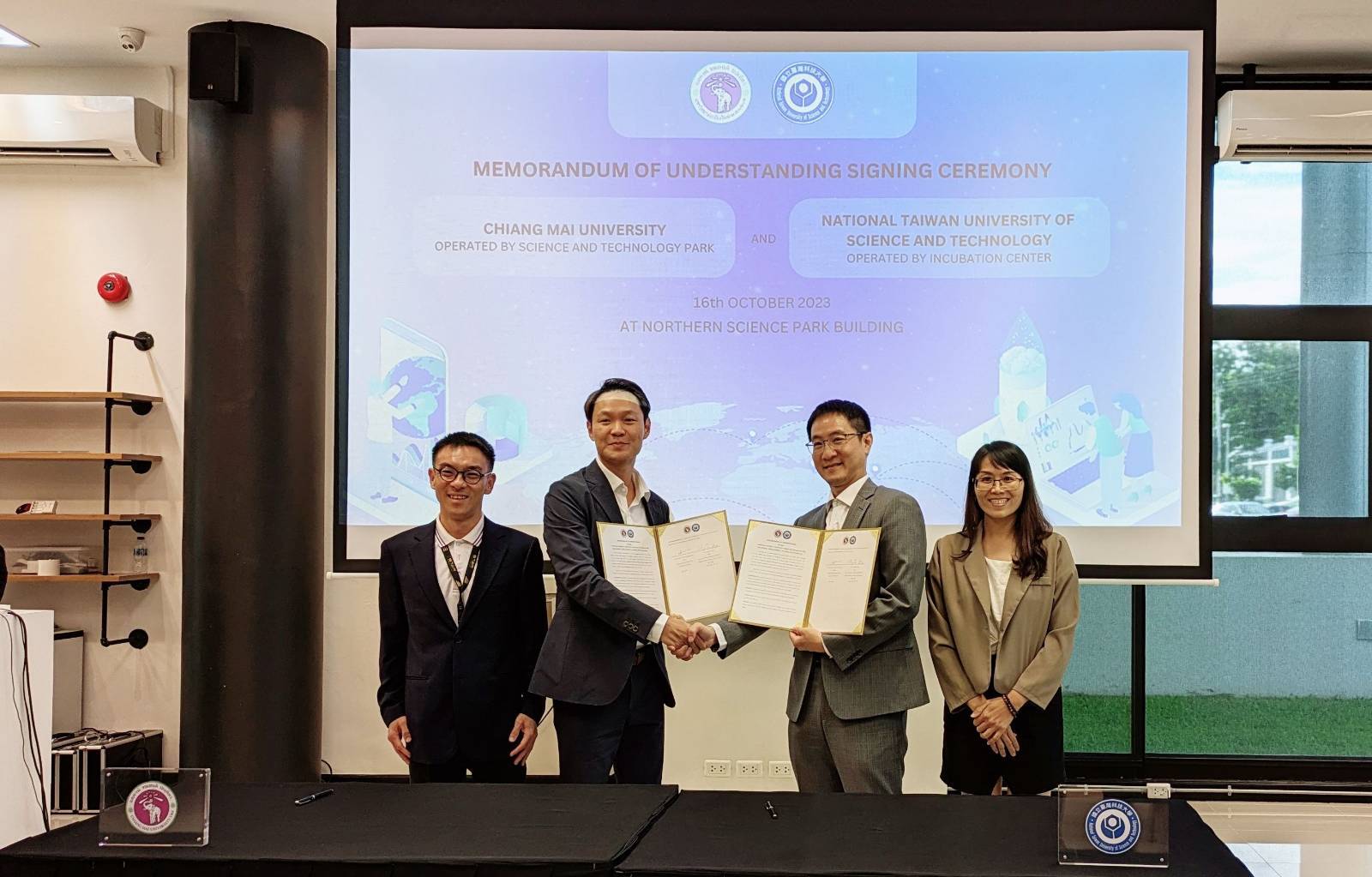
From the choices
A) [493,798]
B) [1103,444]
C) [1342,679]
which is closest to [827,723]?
[493,798]

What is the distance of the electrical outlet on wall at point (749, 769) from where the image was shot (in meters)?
4.52

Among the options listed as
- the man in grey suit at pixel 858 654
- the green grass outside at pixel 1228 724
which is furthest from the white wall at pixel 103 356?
the green grass outside at pixel 1228 724

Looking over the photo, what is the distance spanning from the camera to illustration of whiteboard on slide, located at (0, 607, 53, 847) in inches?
112

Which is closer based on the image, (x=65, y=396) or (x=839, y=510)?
(x=839, y=510)

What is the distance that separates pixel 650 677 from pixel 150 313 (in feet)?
10.0

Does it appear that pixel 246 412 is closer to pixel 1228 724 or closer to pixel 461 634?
pixel 461 634

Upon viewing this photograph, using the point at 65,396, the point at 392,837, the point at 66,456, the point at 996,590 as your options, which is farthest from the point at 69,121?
the point at 996,590

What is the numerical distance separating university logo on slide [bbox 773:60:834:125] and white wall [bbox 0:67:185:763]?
2.70 metres

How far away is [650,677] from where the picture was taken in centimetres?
308

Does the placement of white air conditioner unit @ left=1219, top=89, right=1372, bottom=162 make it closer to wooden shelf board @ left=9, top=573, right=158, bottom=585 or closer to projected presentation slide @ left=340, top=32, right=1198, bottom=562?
projected presentation slide @ left=340, top=32, right=1198, bottom=562

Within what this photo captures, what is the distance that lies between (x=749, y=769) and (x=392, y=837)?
116 inches

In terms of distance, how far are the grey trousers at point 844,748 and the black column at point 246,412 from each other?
237 centimetres

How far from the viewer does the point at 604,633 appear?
3000 millimetres

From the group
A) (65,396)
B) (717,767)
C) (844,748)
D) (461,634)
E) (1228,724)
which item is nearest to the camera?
(844,748)
